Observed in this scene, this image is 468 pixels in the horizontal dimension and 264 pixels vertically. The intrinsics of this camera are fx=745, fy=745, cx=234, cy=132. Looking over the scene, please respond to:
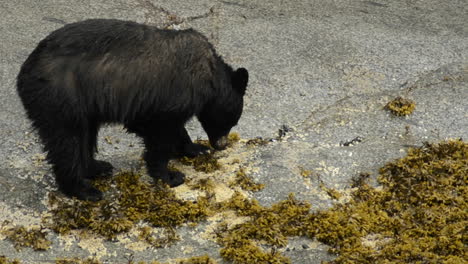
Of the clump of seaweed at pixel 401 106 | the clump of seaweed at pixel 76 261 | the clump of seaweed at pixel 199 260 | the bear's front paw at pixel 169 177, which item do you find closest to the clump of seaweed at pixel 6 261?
the clump of seaweed at pixel 76 261

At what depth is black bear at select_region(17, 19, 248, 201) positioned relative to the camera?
5.05 metres

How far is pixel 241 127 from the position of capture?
263 inches

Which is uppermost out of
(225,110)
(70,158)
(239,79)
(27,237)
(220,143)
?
(239,79)

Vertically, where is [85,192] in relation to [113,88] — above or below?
below

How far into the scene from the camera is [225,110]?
5.84 metres

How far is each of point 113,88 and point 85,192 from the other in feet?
2.89

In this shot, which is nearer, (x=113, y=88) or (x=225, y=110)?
(x=113, y=88)

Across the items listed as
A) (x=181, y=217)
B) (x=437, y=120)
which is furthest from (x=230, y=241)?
(x=437, y=120)

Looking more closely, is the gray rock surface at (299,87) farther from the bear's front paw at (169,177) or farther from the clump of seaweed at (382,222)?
the bear's front paw at (169,177)

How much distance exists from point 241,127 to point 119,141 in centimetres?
109

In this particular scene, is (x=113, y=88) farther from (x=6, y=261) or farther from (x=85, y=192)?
(x=6, y=261)

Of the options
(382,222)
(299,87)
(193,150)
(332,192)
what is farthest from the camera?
(299,87)

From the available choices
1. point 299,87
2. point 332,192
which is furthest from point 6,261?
point 299,87

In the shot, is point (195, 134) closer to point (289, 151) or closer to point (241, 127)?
point (241, 127)
